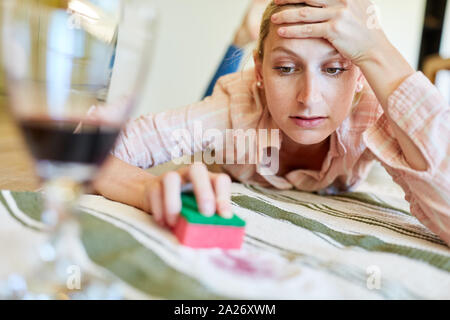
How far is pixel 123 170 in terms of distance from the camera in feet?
2.32

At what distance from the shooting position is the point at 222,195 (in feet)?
1.46

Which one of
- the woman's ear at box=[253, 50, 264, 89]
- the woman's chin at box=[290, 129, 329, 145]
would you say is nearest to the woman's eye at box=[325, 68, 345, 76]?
the woman's chin at box=[290, 129, 329, 145]

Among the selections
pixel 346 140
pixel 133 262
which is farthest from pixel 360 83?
pixel 133 262

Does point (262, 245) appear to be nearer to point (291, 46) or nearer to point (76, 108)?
point (76, 108)

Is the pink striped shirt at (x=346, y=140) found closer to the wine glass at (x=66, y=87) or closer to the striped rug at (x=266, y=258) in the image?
the striped rug at (x=266, y=258)

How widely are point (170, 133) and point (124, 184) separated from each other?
0.29m

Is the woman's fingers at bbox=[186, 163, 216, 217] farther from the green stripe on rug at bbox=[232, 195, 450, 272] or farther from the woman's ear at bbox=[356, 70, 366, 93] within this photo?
the woman's ear at bbox=[356, 70, 366, 93]

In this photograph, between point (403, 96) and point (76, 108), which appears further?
point (403, 96)

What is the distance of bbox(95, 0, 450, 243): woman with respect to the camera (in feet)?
2.01

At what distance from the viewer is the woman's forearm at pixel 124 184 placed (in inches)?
23.0

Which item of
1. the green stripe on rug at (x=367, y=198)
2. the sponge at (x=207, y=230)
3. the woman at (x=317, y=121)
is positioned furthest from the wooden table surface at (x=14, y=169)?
the green stripe on rug at (x=367, y=198)

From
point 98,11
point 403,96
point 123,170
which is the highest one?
point 98,11

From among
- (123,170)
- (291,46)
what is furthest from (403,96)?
(123,170)
